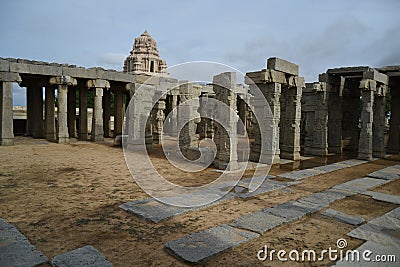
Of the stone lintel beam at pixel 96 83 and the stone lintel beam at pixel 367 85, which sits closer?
the stone lintel beam at pixel 367 85

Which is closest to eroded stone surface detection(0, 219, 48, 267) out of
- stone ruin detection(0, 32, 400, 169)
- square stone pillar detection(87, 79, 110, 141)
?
stone ruin detection(0, 32, 400, 169)

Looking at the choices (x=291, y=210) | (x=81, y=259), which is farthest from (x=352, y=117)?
(x=81, y=259)

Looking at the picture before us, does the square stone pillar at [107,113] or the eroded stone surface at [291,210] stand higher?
the square stone pillar at [107,113]

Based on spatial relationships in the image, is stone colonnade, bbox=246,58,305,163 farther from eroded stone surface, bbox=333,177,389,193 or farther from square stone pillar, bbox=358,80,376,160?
eroded stone surface, bbox=333,177,389,193

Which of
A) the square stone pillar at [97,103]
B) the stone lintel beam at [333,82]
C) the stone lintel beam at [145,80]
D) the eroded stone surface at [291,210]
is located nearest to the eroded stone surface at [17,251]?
the eroded stone surface at [291,210]

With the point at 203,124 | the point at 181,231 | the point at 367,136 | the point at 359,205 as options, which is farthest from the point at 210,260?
the point at 203,124

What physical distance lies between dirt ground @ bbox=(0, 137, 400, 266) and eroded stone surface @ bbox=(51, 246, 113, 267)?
150 millimetres

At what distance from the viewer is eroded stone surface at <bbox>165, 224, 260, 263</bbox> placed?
12.8ft

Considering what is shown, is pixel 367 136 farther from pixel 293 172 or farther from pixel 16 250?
pixel 16 250

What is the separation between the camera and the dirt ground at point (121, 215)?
415 centimetres

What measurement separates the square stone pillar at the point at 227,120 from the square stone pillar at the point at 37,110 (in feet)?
44.5

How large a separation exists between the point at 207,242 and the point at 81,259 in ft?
5.69

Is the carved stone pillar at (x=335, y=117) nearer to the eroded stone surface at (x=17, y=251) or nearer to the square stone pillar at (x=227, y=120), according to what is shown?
the square stone pillar at (x=227, y=120)

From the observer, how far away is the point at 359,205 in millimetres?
6426
